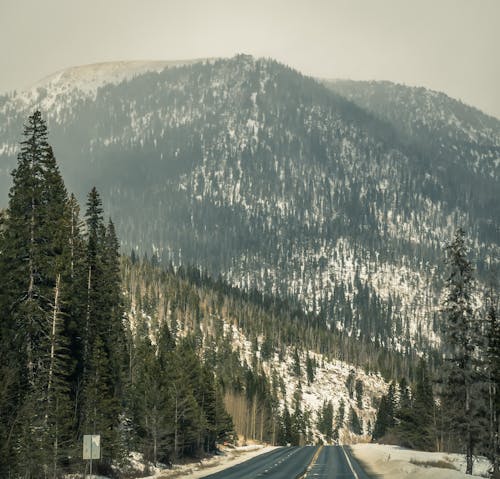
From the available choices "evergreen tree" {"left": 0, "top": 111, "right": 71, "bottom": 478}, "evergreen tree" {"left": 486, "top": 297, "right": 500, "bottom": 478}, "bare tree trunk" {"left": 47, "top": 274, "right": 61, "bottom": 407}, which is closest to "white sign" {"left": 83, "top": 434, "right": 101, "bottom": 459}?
"evergreen tree" {"left": 0, "top": 111, "right": 71, "bottom": 478}

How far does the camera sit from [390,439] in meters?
118

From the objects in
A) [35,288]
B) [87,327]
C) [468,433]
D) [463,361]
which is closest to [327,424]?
[468,433]

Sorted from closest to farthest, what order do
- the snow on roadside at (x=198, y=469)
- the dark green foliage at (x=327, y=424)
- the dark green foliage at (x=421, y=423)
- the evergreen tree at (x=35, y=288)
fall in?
the evergreen tree at (x=35, y=288) < the snow on roadside at (x=198, y=469) < the dark green foliage at (x=421, y=423) < the dark green foliage at (x=327, y=424)

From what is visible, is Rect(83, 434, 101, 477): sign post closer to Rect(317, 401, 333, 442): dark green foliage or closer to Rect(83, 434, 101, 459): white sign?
Rect(83, 434, 101, 459): white sign

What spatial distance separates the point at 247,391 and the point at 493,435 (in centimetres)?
10340

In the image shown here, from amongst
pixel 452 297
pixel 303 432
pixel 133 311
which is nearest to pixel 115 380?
pixel 452 297

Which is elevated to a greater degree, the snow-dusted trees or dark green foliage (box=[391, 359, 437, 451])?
the snow-dusted trees

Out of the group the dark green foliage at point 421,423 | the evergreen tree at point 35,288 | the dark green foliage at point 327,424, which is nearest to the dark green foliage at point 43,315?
the evergreen tree at point 35,288

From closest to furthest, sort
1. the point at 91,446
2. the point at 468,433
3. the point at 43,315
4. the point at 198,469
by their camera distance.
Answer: the point at 91,446
the point at 43,315
the point at 468,433
the point at 198,469

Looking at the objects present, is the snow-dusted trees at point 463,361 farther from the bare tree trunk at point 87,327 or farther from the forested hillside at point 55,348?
the bare tree trunk at point 87,327

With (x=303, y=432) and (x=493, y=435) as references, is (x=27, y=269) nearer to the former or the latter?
(x=493, y=435)

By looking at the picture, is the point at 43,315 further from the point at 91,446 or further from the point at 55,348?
the point at 91,446

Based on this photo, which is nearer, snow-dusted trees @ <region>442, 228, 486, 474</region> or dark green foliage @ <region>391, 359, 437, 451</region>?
snow-dusted trees @ <region>442, 228, 486, 474</region>

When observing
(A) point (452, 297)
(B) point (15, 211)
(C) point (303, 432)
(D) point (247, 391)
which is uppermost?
(B) point (15, 211)
